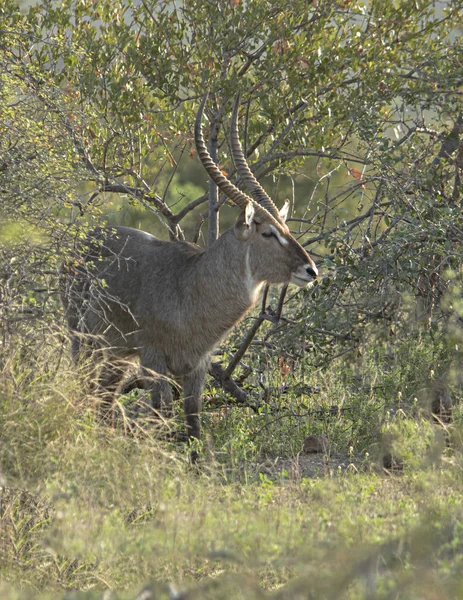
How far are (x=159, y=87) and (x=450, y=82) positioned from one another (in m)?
2.12

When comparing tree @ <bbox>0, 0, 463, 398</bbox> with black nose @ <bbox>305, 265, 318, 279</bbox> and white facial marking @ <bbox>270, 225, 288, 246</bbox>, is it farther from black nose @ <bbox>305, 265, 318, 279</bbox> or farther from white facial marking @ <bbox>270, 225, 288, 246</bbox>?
white facial marking @ <bbox>270, 225, 288, 246</bbox>

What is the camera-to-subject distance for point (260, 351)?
6.44m

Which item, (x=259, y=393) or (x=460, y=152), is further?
(x=259, y=393)

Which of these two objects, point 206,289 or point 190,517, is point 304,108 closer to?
point 206,289

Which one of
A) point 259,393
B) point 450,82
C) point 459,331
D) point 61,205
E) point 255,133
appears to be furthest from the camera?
point 255,133

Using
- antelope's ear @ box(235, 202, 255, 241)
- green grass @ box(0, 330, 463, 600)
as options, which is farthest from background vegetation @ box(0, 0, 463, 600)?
antelope's ear @ box(235, 202, 255, 241)

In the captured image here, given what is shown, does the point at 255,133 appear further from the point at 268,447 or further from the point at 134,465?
the point at 134,465

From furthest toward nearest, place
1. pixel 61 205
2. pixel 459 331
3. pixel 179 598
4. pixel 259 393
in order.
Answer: pixel 259 393, pixel 459 331, pixel 61 205, pixel 179 598

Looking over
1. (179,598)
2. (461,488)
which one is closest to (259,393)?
(461,488)

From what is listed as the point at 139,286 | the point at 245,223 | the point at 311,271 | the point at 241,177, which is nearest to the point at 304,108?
the point at 241,177

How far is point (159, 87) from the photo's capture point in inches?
254

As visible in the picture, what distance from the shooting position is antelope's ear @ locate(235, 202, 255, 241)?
547cm

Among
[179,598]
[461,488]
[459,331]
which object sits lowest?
[179,598]

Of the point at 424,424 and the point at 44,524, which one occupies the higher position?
the point at 424,424
